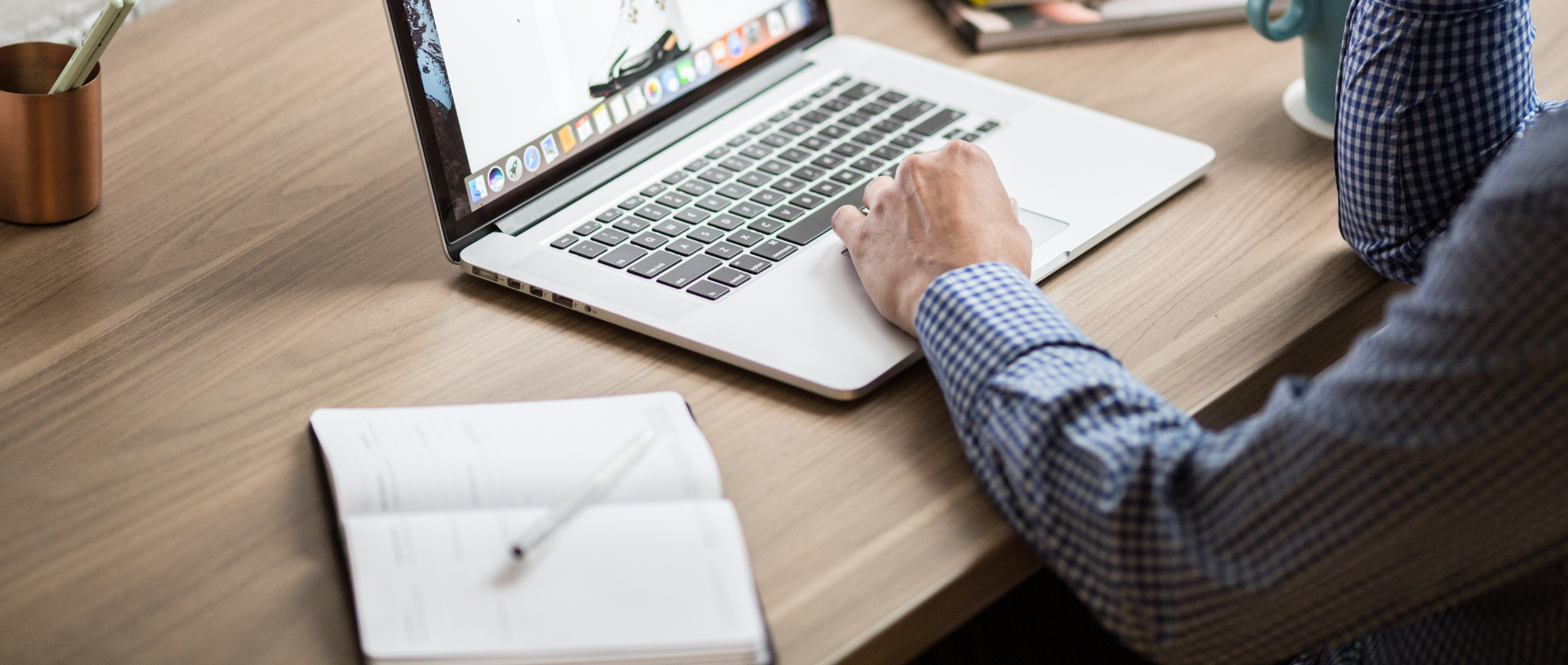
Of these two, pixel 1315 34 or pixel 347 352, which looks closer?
pixel 347 352

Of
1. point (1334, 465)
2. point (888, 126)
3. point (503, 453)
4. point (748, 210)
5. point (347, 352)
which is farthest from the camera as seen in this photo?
point (888, 126)

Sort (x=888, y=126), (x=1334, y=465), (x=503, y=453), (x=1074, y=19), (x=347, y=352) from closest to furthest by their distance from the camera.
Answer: (x=1334, y=465) < (x=503, y=453) < (x=347, y=352) < (x=888, y=126) < (x=1074, y=19)

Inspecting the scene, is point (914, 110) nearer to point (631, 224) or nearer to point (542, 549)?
point (631, 224)

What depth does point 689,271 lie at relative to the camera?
82 cm

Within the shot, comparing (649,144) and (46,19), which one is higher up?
(46,19)

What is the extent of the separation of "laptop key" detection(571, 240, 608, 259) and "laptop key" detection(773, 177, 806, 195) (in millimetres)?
143

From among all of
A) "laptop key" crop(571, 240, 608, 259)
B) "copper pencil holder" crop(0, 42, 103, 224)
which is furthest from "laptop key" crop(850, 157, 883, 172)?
"copper pencil holder" crop(0, 42, 103, 224)

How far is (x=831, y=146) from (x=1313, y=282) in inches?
14.3

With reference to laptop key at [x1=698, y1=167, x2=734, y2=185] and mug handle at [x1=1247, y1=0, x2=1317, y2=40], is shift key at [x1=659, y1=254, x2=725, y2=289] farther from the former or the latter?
mug handle at [x1=1247, y1=0, x2=1317, y2=40]

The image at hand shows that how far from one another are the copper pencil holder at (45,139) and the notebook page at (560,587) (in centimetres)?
44

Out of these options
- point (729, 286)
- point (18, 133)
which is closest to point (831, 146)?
point (729, 286)

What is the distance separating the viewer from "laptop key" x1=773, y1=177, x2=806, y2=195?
2.99ft

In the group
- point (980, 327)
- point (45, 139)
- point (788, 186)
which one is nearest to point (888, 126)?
point (788, 186)

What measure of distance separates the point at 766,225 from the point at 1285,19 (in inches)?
18.6
